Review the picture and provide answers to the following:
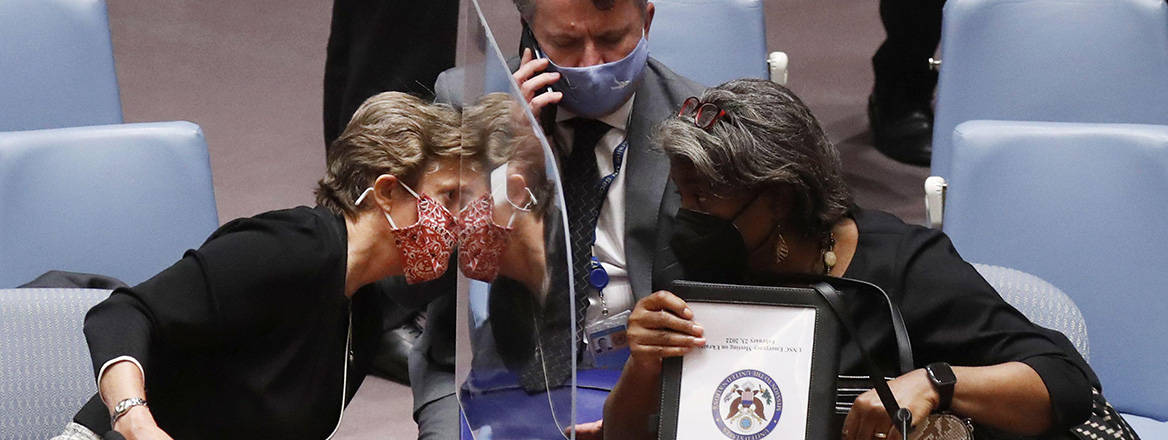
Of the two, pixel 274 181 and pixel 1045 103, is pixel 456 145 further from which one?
pixel 274 181

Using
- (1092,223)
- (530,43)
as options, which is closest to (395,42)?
(530,43)

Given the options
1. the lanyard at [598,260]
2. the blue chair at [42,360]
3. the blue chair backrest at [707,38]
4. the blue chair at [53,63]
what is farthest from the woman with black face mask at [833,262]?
the blue chair at [53,63]

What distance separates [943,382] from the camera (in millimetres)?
1587

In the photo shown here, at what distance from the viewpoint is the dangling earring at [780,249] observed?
5.78 ft

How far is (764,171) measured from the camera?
5.55 feet

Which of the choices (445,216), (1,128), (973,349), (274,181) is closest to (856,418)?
(973,349)

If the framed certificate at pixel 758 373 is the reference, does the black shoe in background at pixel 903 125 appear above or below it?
below

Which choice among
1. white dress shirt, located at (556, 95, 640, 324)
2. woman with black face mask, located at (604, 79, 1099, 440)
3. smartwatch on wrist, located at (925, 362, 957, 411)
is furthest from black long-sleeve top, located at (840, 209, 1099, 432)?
white dress shirt, located at (556, 95, 640, 324)

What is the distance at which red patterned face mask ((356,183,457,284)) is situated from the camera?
2115 millimetres

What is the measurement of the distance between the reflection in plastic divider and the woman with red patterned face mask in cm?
57

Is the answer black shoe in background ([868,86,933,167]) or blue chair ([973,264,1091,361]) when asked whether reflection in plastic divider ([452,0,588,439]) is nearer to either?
blue chair ([973,264,1091,361])

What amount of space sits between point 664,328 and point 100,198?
129 centimetres

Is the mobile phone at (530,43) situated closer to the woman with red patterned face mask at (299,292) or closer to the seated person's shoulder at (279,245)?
the woman with red patterned face mask at (299,292)

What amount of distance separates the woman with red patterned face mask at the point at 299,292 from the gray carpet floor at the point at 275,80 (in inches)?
83.2
